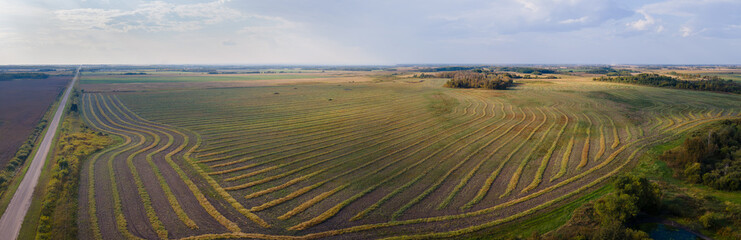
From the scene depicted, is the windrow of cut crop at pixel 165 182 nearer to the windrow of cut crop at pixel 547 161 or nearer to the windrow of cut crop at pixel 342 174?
the windrow of cut crop at pixel 342 174

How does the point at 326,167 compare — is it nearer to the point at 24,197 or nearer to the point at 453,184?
the point at 453,184

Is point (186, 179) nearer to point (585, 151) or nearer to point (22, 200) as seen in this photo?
point (22, 200)

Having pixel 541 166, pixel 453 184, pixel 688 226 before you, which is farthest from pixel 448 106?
pixel 688 226

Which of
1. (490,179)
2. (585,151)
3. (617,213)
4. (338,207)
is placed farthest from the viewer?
(585,151)

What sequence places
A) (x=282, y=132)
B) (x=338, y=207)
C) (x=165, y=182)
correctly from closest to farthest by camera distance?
(x=338, y=207), (x=165, y=182), (x=282, y=132)

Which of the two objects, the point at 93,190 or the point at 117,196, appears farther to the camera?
the point at 93,190

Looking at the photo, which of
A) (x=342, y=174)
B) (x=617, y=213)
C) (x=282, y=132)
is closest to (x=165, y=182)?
(x=342, y=174)

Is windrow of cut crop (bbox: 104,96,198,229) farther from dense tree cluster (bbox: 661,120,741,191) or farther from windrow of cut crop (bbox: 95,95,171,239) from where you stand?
dense tree cluster (bbox: 661,120,741,191)

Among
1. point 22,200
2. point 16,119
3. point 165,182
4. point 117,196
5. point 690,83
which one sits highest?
point 690,83

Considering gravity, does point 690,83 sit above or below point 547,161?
above
